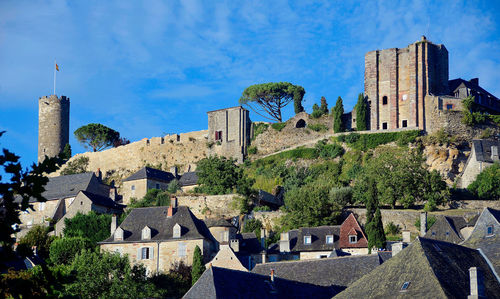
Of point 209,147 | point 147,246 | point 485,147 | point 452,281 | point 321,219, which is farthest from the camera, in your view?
point 209,147

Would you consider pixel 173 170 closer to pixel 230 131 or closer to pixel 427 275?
pixel 230 131

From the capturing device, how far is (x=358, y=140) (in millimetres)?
63281

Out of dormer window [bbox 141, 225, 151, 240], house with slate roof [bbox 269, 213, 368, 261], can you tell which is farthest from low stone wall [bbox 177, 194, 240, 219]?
dormer window [bbox 141, 225, 151, 240]

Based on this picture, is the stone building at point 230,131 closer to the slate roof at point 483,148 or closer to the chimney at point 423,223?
the slate roof at point 483,148

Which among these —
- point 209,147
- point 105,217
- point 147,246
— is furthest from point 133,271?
point 209,147

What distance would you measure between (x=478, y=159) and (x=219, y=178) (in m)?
19.8

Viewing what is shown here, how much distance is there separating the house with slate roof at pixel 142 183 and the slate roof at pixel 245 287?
35767 mm

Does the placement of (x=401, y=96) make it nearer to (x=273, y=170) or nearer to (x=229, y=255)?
(x=273, y=170)

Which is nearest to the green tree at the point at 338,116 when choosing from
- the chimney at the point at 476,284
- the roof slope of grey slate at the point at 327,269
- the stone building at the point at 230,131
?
the stone building at the point at 230,131

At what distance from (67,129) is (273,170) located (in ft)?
114

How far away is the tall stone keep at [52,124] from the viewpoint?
8794 cm

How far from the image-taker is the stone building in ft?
237

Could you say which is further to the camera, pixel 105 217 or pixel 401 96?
pixel 401 96

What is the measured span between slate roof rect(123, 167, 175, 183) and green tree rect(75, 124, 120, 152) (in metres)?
19.4
